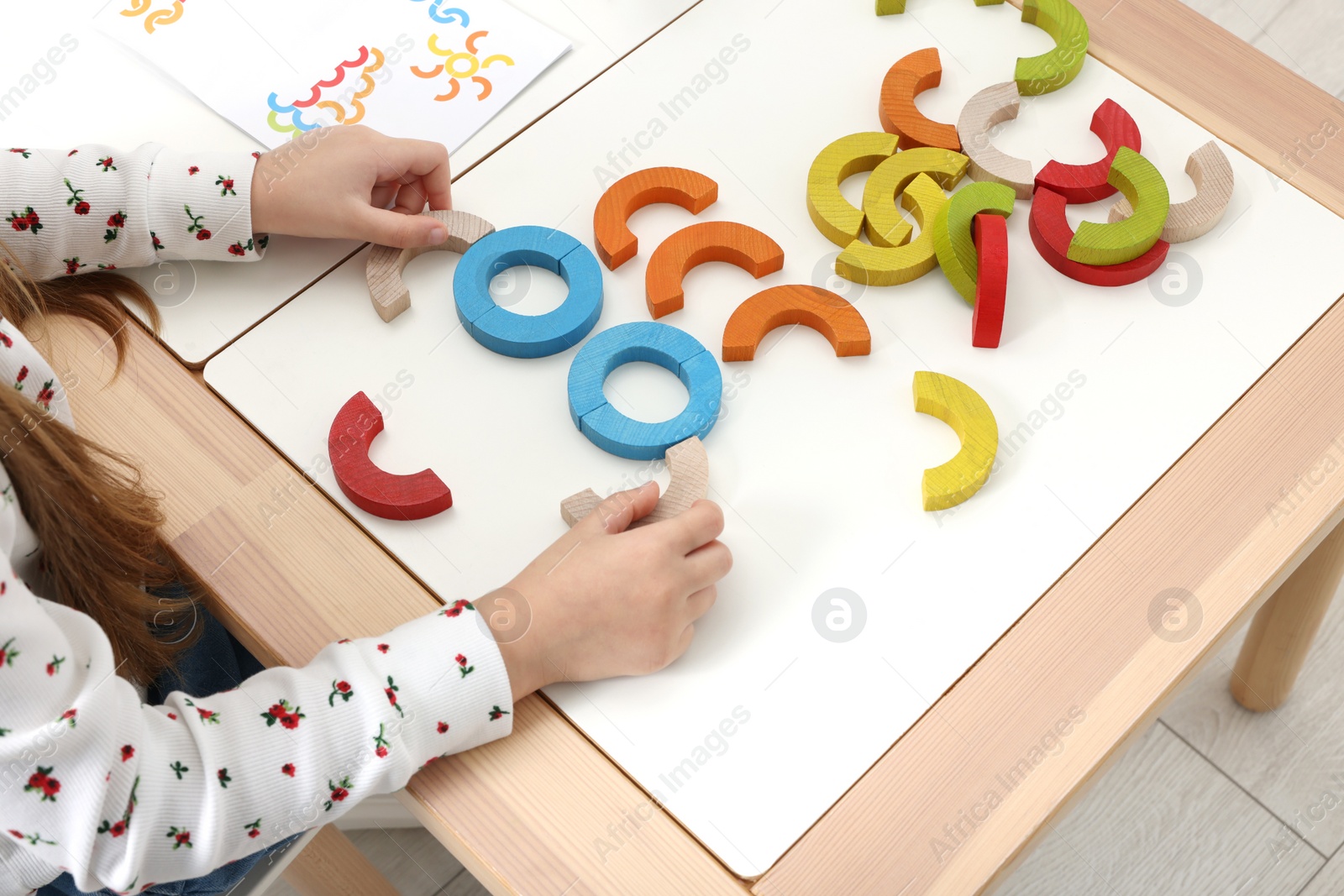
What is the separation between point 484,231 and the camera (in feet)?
2.79

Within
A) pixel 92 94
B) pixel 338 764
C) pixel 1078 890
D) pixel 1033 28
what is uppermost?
pixel 1033 28

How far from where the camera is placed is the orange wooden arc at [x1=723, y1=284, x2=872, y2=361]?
31.4 inches

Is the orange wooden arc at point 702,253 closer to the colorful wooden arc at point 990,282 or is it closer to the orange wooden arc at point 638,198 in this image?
the orange wooden arc at point 638,198

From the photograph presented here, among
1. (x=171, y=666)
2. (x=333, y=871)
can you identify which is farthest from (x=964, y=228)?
(x=333, y=871)

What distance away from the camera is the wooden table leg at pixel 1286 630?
1118 mm

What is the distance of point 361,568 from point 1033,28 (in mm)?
715

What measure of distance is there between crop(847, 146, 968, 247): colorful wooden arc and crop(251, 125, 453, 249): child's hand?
0.32 metres

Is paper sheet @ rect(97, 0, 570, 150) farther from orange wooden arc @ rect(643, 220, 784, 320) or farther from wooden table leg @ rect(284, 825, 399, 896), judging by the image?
wooden table leg @ rect(284, 825, 399, 896)

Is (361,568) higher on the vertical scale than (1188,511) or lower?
lower

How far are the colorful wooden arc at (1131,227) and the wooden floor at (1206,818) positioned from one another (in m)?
0.74

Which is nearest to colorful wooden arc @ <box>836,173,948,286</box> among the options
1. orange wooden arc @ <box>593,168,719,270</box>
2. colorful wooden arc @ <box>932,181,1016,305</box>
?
colorful wooden arc @ <box>932,181,1016,305</box>

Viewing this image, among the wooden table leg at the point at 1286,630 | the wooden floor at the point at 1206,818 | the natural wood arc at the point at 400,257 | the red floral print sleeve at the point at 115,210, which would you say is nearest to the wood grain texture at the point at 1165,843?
the wooden floor at the point at 1206,818

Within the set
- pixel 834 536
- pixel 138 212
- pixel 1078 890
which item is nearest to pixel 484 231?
pixel 138 212

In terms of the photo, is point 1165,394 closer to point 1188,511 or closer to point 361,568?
point 1188,511
